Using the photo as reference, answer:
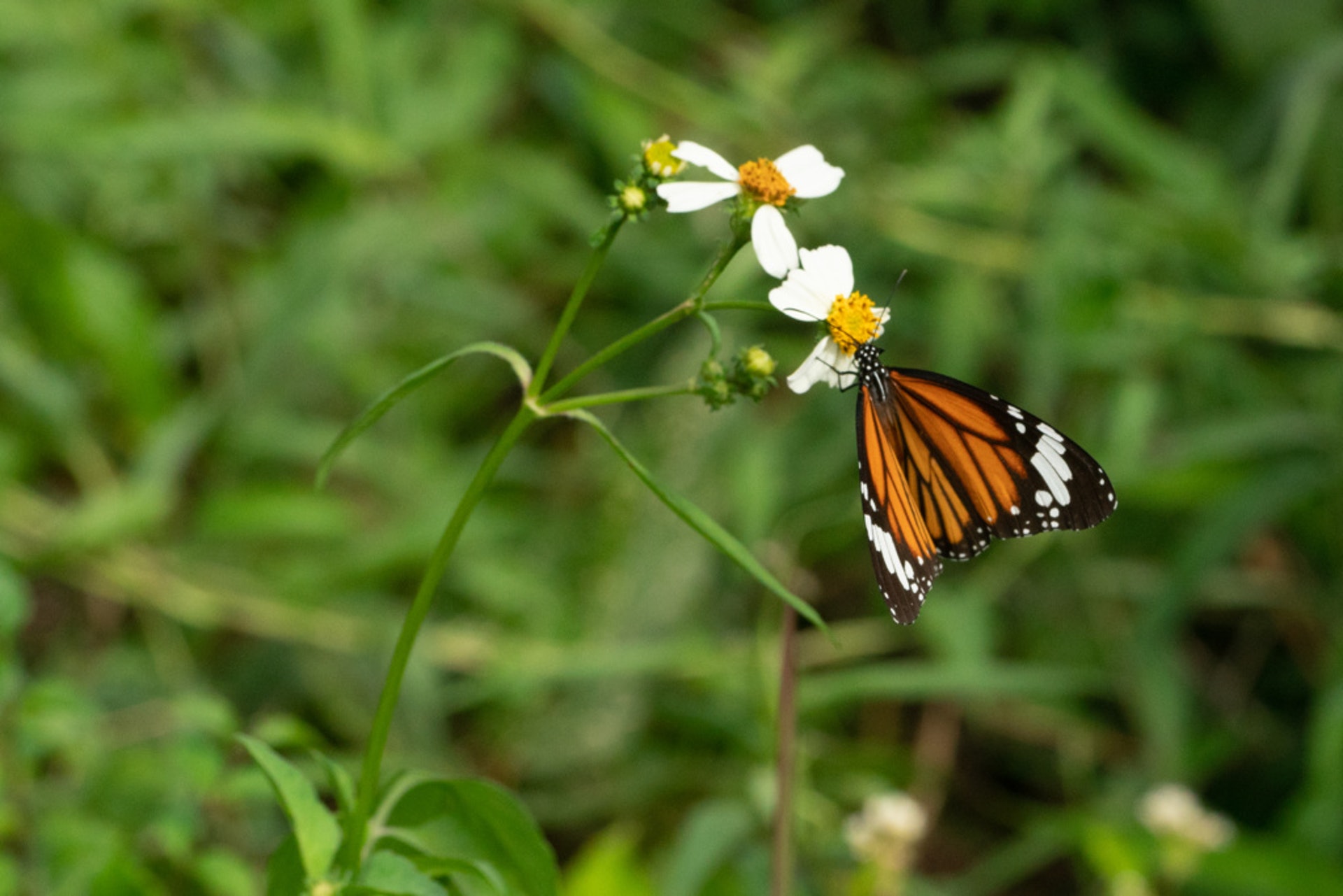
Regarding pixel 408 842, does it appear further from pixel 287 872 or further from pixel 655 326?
pixel 655 326

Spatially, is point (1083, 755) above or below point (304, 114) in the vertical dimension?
below

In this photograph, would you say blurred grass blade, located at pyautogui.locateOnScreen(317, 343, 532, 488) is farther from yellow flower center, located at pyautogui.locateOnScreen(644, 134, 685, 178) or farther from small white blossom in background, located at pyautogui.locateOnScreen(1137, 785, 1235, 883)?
small white blossom in background, located at pyautogui.locateOnScreen(1137, 785, 1235, 883)

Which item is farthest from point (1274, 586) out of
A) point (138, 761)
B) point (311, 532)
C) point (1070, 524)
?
point (138, 761)

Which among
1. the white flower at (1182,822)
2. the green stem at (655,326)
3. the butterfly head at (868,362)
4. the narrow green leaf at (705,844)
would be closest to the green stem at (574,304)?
the green stem at (655,326)

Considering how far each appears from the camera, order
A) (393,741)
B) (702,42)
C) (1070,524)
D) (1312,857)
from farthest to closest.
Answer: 1. (702,42)
2. (393,741)
3. (1312,857)
4. (1070,524)

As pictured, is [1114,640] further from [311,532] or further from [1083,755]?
[311,532]

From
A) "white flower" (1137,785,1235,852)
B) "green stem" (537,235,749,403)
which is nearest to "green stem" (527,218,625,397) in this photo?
"green stem" (537,235,749,403)

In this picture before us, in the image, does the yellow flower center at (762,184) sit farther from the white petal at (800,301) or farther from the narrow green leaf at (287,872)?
the narrow green leaf at (287,872)
